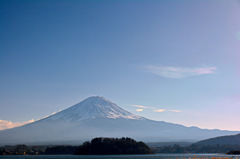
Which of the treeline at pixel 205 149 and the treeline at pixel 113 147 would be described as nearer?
the treeline at pixel 113 147

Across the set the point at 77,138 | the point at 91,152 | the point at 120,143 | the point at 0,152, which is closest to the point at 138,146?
the point at 120,143

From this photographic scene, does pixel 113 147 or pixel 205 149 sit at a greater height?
pixel 113 147

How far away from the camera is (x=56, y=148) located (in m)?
80.9

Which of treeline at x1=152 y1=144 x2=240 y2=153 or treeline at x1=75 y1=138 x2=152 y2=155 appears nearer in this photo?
treeline at x1=75 y1=138 x2=152 y2=155

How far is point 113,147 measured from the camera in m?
69.5

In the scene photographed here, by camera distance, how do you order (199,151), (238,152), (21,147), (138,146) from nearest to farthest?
(238,152)
(138,146)
(199,151)
(21,147)

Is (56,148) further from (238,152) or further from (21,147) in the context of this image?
(238,152)

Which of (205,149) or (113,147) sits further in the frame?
(205,149)

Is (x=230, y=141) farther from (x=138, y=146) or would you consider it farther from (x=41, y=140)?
(x=41, y=140)

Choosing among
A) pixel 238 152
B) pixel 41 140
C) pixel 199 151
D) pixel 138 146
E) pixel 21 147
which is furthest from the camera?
pixel 41 140

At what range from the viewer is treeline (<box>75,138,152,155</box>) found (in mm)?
68500

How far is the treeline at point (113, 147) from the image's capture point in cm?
6850

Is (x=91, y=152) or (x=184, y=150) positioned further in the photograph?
(x=184, y=150)

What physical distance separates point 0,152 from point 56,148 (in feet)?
52.0
